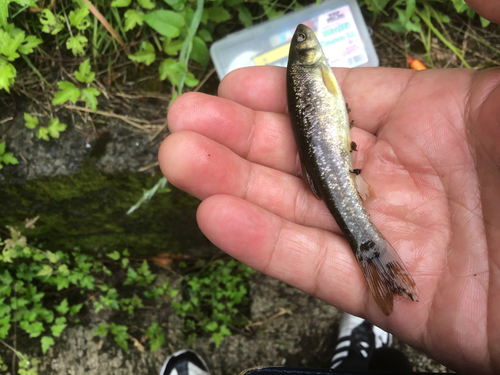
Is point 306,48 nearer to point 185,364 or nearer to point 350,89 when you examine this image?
point 350,89

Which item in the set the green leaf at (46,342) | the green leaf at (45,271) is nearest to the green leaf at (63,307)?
the green leaf at (46,342)

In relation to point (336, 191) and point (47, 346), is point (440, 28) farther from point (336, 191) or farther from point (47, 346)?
point (47, 346)

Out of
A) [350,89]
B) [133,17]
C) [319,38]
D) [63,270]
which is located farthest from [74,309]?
[319,38]

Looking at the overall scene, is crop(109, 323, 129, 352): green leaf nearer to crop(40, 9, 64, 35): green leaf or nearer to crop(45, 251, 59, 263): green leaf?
crop(45, 251, 59, 263): green leaf

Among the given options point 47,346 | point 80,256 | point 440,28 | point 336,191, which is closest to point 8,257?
point 80,256

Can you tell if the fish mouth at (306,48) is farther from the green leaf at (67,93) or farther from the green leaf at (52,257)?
the green leaf at (52,257)

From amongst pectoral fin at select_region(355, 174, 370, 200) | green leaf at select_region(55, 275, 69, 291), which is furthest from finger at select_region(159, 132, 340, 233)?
green leaf at select_region(55, 275, 69, 291)
